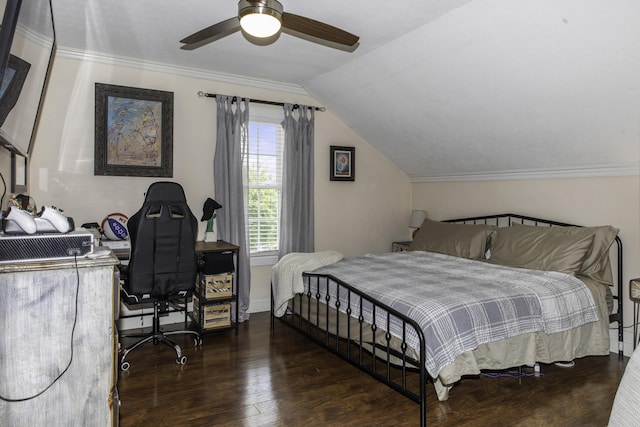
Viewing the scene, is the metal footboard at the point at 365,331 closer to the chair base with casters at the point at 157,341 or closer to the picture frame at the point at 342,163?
the chair base with casters at the point at 157,341

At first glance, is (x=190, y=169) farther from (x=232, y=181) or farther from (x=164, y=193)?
(x=164, y=193)

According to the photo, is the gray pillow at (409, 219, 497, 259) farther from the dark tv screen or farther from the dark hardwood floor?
the dark tv screen

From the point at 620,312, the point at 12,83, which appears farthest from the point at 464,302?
the point at 12,83

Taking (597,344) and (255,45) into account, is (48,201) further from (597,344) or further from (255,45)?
(597,344)

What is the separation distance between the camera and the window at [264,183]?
4578mm

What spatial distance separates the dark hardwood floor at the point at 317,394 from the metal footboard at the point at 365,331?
133mm

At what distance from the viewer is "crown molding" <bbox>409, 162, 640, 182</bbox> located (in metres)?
3.45

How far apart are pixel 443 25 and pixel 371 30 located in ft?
1.74

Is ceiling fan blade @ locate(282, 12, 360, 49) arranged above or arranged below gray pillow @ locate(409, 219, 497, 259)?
above

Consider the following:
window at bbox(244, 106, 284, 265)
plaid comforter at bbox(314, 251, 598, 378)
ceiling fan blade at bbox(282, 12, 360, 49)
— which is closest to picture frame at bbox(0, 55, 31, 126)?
ceiling fan blade at bbox(282, 12, 360, 49)

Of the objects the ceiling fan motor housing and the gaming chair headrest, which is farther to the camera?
the gaming chair headrest

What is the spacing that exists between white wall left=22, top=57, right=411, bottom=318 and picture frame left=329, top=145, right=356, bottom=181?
2.8 inches

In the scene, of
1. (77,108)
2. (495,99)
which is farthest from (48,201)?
(495,99)

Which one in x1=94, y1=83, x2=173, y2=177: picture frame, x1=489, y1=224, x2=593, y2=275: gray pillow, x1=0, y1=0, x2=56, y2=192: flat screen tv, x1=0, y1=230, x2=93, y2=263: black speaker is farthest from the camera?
x1=94, y1=83, x2=173, y2=177: picture frame
